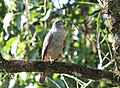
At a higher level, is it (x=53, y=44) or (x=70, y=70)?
(x=70, y=70)

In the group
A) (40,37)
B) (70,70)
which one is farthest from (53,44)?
(70,70)

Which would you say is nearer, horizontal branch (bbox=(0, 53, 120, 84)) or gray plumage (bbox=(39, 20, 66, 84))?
horizontal branch (bbox=(0, 53, 120, 84))

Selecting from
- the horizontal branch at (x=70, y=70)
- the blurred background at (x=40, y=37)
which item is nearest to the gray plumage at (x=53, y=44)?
the blurred background at (x=40, y=37)

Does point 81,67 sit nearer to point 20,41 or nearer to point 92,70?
point 92,70

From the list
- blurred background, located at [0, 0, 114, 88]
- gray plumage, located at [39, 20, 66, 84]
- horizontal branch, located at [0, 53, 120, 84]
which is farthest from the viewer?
gray plumage, located at [39, 20, 66, 84]

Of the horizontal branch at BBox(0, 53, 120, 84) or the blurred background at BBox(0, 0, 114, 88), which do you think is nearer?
the horizontal branch at BBox(0, 53, 120, 84)

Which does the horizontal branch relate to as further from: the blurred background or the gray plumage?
the gray plumage

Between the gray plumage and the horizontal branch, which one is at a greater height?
the horizontal branch

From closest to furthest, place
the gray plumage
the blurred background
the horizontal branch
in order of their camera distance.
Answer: the horizontal branch
the blurred background
the gray plumage

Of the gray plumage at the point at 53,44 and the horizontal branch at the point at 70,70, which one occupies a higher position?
the horizontal branch at the point at 70,70

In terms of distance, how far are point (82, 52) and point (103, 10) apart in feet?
6.97

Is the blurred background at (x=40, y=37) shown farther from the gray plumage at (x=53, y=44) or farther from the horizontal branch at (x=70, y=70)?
the horizontal branch at (x=70, y=70)

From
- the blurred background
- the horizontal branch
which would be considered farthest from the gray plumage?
the horizontal branch

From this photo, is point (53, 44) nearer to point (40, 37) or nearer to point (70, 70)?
point (40, 37)
